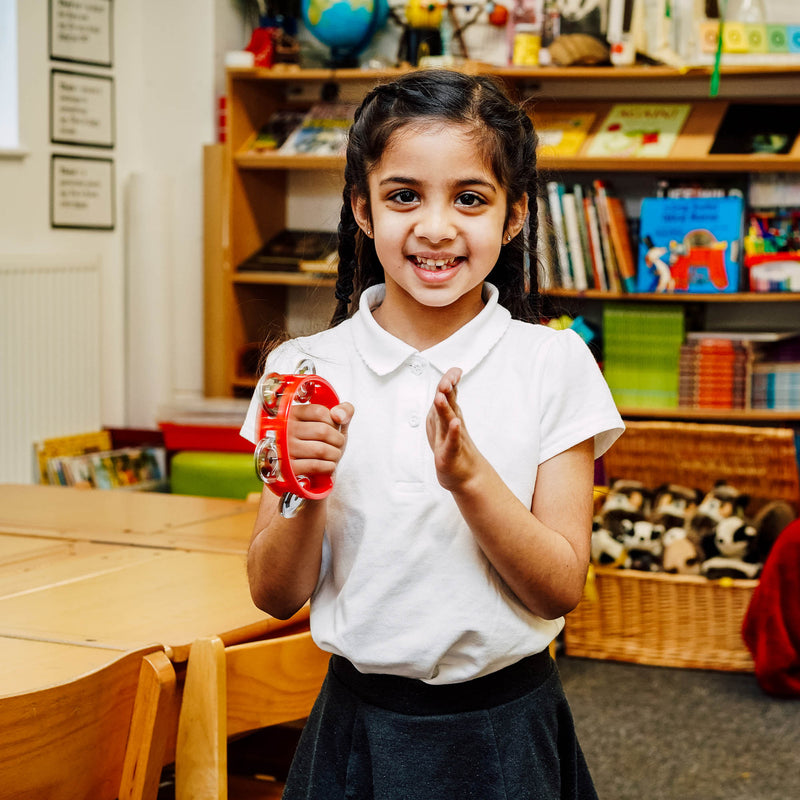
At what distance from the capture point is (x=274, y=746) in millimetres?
1663

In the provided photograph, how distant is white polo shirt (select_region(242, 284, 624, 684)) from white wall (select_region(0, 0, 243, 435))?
10.2 ft

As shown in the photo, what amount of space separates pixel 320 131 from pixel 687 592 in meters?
1.94

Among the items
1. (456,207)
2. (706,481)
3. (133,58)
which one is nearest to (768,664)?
(706,481)

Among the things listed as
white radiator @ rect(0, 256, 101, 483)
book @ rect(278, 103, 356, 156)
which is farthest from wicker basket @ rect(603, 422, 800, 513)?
white radiator @ rect(0, 256, 101, 483)

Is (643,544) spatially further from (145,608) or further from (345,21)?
(145,608)

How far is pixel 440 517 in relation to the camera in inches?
37.2

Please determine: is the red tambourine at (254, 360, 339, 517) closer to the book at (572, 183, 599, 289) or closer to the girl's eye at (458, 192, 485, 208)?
the girl's eye at (458, 192, 485, 208)

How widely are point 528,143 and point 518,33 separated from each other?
282 centimetres

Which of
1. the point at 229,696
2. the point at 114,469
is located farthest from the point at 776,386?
the point at 229,696

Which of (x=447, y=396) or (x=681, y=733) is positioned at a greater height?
(x=447, y=396)

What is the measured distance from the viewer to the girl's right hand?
85 centimetres

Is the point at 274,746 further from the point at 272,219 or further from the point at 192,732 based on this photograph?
the point at 272,219

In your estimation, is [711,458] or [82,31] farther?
[82,31]

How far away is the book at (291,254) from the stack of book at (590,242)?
77 centimetres
